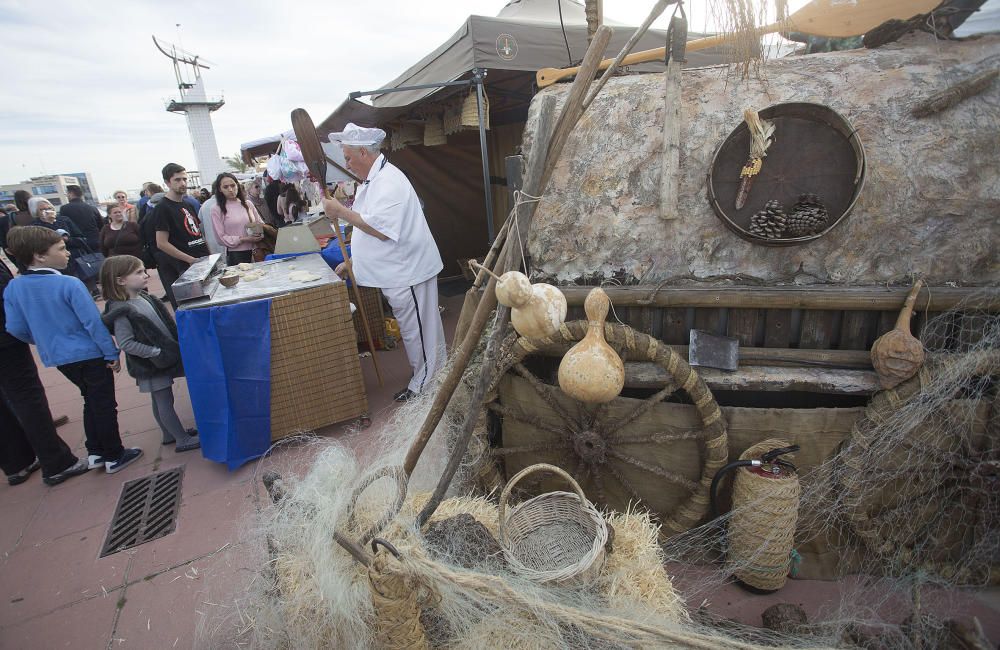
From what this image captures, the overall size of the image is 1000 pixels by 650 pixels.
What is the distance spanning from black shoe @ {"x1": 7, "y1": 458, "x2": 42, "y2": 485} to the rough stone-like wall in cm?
430

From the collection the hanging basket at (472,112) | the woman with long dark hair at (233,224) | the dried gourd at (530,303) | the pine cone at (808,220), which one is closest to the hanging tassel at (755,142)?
the pine cone at (808,220)

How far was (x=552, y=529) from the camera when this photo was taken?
203 centimetres

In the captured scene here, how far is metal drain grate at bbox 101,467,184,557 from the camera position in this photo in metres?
2.94

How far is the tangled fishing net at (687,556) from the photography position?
1.48m

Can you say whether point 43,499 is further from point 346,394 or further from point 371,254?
point 371,254

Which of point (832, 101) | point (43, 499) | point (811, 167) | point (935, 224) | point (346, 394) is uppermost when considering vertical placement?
point (832, 101)

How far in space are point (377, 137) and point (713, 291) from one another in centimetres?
297

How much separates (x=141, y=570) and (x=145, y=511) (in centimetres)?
63

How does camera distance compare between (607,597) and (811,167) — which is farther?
(811,167)

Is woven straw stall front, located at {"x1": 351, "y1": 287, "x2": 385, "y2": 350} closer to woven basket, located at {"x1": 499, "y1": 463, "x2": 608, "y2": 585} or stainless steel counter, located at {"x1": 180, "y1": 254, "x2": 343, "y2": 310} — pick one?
stainless steel counter, located at {"x1": 180, "y1": 254, "x2": 343, "y2": 310}

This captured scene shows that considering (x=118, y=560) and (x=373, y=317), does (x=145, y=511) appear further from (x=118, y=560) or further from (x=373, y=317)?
(x=373, y=317)

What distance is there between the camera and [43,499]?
339cm

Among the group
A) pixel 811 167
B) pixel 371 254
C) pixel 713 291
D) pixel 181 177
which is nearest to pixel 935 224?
pixel 811 167

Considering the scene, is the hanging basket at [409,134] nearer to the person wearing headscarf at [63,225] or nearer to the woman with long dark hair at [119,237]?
the woman with long dark hair at [119,237]
